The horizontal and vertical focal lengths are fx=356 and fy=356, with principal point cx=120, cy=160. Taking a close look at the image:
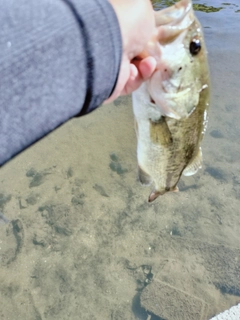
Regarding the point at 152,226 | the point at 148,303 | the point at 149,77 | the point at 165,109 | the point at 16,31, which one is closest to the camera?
the point at 16,31

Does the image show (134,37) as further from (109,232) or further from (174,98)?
(109,232)

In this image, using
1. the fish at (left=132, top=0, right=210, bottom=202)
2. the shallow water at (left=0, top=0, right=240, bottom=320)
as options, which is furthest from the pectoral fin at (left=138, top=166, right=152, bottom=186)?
the shallow water at (left=0, top=0, right=240, bottom=320)

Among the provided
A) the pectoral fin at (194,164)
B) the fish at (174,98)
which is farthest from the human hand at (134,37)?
the pectoral fin at (194,164)

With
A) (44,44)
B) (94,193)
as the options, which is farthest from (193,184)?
(44,44)

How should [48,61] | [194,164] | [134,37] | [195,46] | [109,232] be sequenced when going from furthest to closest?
[109,232], [194,164], [195,46], [134,37], [48,61]

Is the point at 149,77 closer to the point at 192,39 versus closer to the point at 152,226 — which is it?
the point at 192,39

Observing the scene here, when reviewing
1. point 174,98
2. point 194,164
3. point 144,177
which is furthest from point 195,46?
point 144,177

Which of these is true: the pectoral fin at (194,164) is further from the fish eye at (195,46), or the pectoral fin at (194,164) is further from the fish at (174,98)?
the fish eye at (195,46)

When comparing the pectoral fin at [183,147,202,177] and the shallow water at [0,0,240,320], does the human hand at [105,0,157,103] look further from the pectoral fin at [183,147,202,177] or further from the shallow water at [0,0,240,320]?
the shallow water at [0,0,240,320]

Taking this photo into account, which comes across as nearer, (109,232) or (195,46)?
(195,46)
